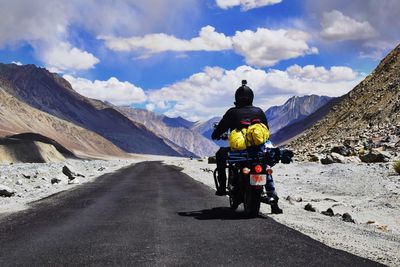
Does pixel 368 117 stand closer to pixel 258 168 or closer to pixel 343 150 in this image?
pixel 343 150

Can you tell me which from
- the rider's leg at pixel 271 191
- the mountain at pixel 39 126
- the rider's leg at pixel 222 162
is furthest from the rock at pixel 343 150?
the mountain at pixel 39 126

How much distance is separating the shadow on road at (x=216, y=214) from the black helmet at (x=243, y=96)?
7.56 ft

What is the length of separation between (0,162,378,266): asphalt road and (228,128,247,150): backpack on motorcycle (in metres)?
Answer: 1.41

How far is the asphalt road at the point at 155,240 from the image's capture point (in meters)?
5.80

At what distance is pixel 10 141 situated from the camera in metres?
95.5

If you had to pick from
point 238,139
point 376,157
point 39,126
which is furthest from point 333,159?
point 39,126

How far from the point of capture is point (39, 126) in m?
175

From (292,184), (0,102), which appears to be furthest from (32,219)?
(0,102)

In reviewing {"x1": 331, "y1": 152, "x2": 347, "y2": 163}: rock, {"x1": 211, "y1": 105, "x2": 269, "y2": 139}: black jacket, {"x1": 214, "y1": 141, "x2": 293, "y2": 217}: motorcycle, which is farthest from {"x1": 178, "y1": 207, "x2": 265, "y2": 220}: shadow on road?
{"x1": 331, "y1": 152, "x2": 347, "y2": 163}: rock

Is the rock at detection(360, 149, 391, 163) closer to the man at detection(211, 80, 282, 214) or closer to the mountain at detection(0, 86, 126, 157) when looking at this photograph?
the man at detection(211, 80, 282, 214)

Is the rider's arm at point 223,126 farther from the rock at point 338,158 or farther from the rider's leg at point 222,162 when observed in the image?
the rock at point 338,158

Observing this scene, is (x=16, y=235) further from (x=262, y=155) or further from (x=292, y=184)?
(x=292, y=184)

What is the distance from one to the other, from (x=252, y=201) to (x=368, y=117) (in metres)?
44.9

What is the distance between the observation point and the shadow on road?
955 centimetres
